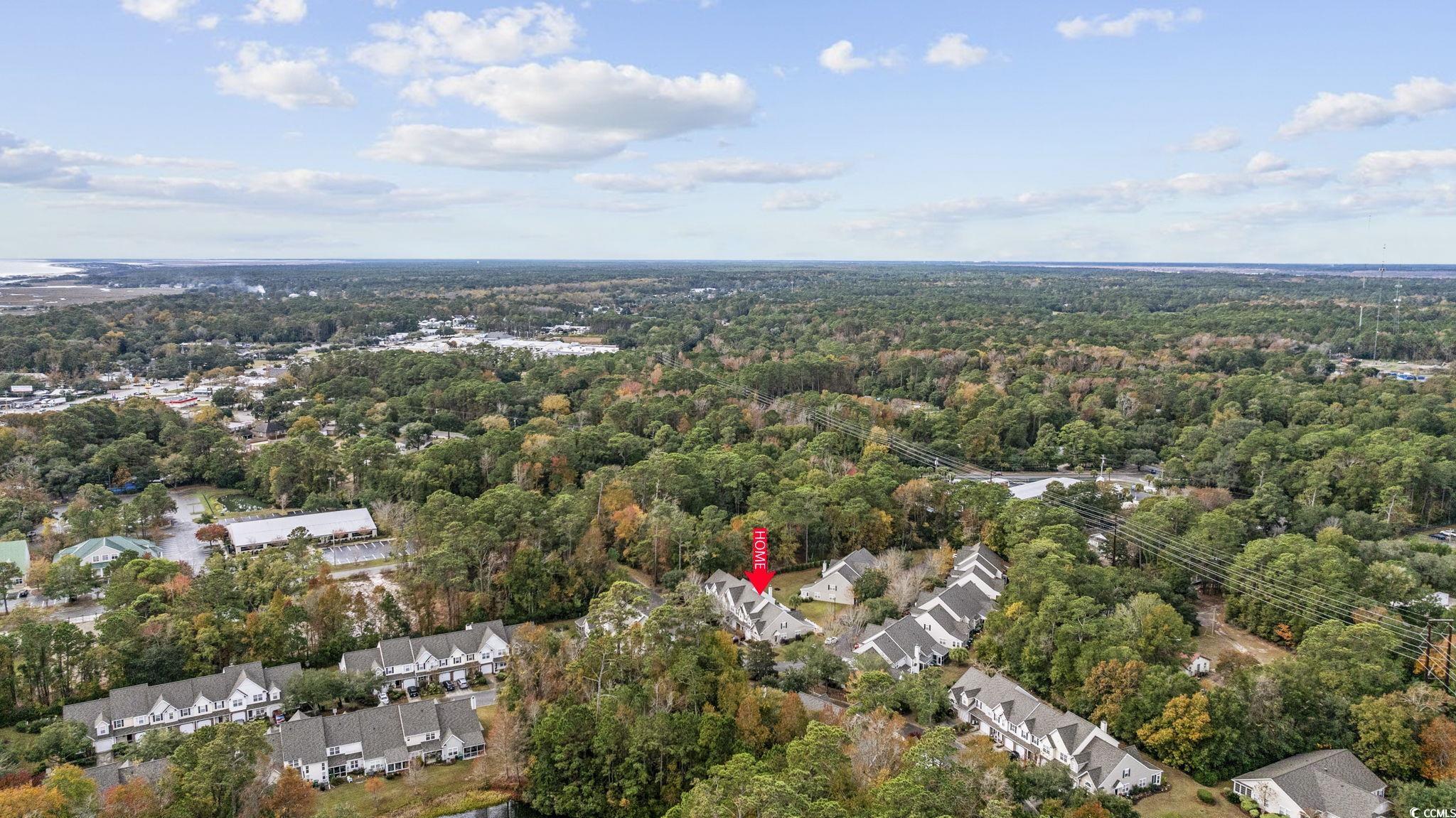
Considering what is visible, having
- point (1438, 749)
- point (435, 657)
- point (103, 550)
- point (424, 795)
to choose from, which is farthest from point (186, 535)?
point (1438, 749)

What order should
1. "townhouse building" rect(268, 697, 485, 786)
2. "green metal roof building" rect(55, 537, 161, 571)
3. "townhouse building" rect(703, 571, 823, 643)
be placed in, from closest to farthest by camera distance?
"townhouse building" rect(268, 697, 485, 786) < "townhouse building" rect(703, 571, 823, 643) < "green metal roof building" rect(55, 537, 161, 571)

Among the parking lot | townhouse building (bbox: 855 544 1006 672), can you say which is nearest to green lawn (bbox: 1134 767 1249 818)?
townhouse building (bbox: 855 544 1006 672)

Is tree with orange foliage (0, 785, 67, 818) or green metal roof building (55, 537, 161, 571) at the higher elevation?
tree with orange foliage (0, 785, 67, 818)

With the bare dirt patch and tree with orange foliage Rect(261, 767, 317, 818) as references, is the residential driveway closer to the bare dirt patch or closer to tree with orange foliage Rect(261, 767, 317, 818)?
tree with orange foliage Rect(261, 767, 317, 818)

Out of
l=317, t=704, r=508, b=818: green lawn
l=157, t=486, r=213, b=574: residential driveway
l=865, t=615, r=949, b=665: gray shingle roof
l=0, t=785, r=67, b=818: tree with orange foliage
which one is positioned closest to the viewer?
l=0, t=785, r=67, b=818: tree with orange foliage

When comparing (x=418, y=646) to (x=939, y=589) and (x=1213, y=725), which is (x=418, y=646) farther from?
(x=1213, y=725)

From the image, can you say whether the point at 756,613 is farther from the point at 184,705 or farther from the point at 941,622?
the point at 184,705
